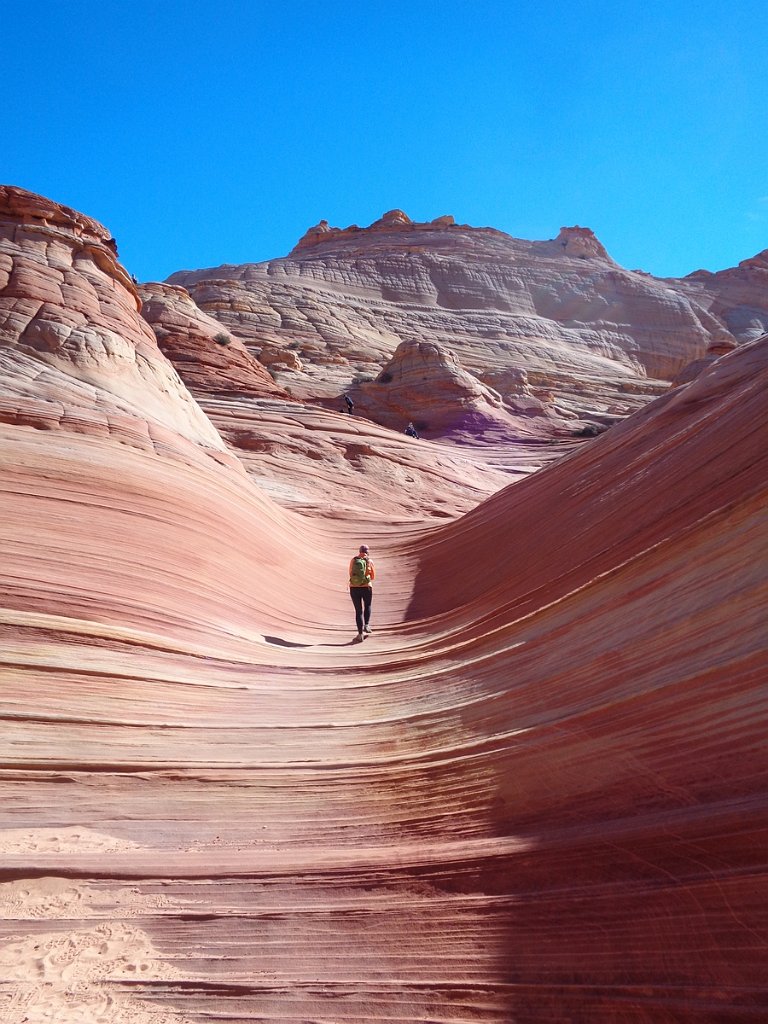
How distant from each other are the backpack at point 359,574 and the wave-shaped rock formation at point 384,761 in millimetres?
594

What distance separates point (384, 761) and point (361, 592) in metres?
3.75

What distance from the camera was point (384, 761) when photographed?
13.7 feet

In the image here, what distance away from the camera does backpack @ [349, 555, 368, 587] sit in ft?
26.2

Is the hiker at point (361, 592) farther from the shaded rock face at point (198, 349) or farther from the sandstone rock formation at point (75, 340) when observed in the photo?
the shaded rock face at point (198, 349)

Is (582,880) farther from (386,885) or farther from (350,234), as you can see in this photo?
Result: (350,234)

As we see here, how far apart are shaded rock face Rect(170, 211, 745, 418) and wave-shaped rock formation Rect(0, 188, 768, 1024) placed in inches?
949

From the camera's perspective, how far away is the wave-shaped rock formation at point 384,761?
2463 mm

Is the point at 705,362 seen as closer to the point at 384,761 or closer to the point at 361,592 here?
the point at 361,592

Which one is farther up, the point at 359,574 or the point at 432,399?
the point at 432,399

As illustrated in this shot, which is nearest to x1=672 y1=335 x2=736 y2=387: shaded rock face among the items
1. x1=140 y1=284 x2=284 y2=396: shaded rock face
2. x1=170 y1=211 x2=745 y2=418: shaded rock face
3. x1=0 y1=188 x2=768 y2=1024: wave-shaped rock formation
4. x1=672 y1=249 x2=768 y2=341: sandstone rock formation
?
x1=170 y1=211 x2=745 y2=418: shaded rock face

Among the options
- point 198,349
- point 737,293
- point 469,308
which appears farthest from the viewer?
point 737,293

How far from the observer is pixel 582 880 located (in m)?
2.64

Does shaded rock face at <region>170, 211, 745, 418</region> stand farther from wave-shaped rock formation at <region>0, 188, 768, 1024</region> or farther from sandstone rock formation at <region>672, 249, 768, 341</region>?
wave-shaped rock formation at <region>0, 188, 768, 1024</region>

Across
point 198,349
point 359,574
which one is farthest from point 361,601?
point 198,349
